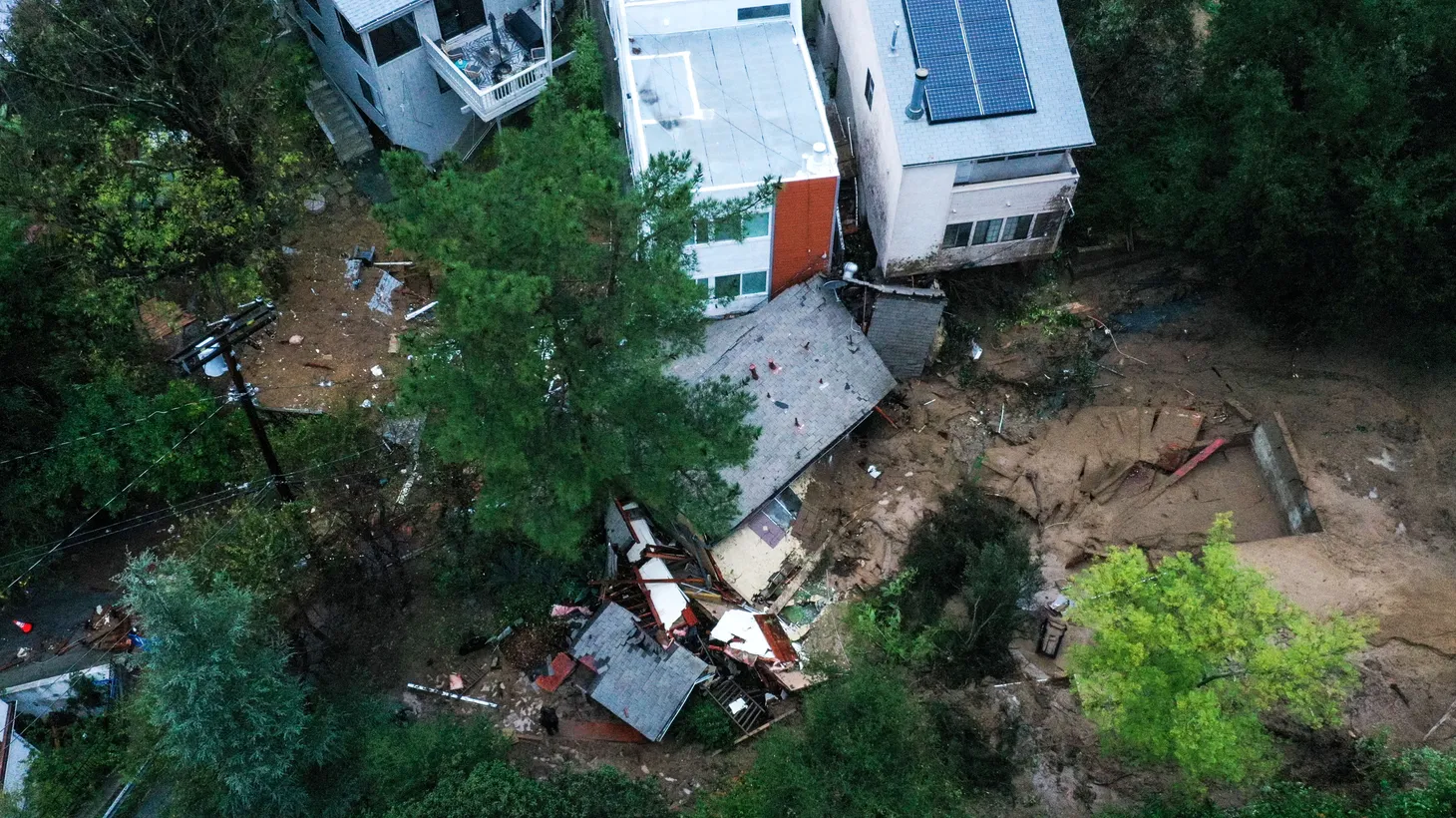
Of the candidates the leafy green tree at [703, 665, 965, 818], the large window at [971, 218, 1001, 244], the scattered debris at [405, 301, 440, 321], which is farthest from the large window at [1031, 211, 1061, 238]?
the scattered debris at [405, 301, 440, 321]

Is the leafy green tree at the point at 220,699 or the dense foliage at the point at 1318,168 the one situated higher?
the dense foliage at the point at 1318,168

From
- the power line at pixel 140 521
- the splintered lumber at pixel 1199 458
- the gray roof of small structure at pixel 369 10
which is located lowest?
the splintered lumber at pixel 1199 458

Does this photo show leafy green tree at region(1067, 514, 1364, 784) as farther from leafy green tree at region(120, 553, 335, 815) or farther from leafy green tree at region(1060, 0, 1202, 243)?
leafy green tree at region(120, 553, 335, 815)

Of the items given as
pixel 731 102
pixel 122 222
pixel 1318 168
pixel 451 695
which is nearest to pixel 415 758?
pixel 451 695

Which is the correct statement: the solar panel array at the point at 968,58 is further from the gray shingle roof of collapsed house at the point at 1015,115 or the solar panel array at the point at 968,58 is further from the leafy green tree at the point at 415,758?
the leafy green tree at the point at 415,758

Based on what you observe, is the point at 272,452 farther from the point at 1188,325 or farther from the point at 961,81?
the point at 1188,325


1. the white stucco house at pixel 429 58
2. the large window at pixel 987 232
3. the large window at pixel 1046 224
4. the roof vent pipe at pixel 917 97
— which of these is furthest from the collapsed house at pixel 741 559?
the white stucco house at pixel 429 58

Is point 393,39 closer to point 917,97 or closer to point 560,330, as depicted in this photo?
point 560,330
